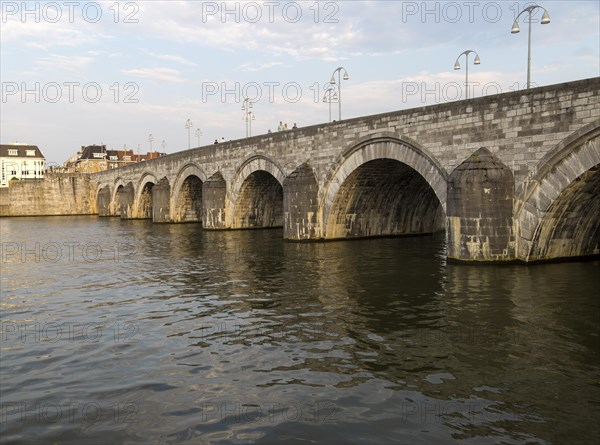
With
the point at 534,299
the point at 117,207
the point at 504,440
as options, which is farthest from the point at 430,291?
the point at 117,207

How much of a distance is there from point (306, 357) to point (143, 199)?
51121mm

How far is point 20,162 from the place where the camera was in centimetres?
11425

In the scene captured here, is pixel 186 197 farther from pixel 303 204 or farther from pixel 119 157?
pixel 119 157

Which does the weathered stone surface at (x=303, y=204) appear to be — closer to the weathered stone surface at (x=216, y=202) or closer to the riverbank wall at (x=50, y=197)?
the weathered stone surface at (x=216, y=202)

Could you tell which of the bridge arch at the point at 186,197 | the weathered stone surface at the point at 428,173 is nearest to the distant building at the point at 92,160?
the bridge arch at the point at 186,197

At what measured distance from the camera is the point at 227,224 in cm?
3516

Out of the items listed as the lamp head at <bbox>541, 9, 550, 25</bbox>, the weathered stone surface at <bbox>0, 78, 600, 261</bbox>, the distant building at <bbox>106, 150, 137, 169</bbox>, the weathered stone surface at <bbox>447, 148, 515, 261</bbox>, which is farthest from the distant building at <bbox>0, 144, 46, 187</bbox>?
the lamp head at <bbox>541, 9, 550, 25</bbox>

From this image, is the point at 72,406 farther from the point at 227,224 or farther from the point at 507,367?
the point at 227,224

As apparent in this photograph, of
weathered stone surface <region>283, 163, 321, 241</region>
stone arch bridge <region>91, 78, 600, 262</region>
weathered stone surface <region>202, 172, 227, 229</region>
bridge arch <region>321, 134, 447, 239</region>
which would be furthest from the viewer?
weathered stone surface <region>202, 172, 227, 229</region>

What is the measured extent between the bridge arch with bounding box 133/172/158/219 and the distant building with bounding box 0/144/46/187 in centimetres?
6678

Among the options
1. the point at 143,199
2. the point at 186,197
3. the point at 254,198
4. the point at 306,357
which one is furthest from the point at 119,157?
the point at 306,357

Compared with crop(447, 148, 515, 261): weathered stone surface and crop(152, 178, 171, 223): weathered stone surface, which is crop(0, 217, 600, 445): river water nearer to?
crop(447, 148, 515, 261): weathered stone surface

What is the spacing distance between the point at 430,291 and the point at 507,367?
547 cm

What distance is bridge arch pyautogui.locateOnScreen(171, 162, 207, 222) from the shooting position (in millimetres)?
43253
